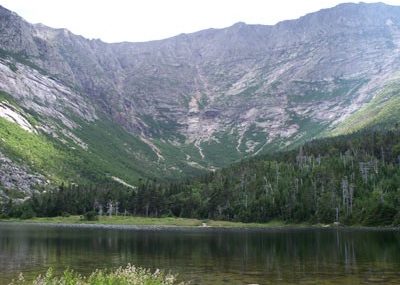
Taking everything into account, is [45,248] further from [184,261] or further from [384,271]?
[384,271]

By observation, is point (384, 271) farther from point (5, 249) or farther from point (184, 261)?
point (5, 249)

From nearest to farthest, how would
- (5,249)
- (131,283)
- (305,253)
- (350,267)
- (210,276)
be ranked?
(131,283) < (210,276) < (350,267) < (305,253) < (5,249)

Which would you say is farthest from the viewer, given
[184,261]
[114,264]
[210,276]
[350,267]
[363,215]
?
[363,215]

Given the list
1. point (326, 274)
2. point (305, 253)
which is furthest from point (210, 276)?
point (305, 253)

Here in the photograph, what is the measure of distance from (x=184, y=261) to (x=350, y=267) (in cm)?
2245

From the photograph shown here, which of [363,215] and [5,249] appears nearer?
[5,249]

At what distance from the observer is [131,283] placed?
2830 cm

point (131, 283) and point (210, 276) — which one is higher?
point (131, 283)

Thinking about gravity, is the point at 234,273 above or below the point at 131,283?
below

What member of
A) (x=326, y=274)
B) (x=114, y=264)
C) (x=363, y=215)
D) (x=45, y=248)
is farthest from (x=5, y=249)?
(x=363, y=215)

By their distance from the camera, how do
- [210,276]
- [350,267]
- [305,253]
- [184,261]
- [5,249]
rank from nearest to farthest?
[210,276] < [350,267] < [184,261] < [305,253] < [5,249]

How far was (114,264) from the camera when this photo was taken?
65.8 meters

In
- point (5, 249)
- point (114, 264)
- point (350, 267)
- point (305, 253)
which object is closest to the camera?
point (350, 267)

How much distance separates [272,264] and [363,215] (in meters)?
142
